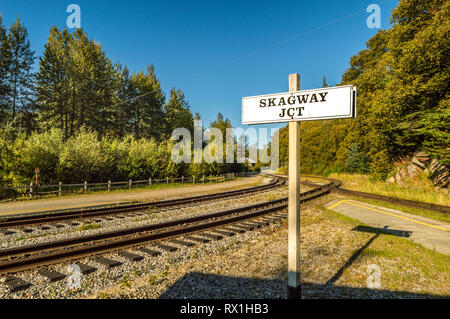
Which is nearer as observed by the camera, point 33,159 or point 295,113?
point 295,113

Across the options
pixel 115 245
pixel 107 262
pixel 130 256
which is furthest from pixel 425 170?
pixel 107 262

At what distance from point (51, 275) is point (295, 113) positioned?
5.70m

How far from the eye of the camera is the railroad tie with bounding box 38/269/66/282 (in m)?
4.94

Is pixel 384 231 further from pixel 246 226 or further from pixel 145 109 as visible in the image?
pixel 145 109

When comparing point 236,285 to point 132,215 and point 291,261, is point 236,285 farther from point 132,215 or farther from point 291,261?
point 132,215

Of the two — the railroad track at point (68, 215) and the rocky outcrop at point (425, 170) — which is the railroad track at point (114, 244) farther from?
the rocky outcrop at point (425, 170)

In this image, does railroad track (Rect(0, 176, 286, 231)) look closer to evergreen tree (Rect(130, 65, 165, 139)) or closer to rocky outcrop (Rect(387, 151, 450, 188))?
rocky outcrop (Rect(387, 151, 450, 188))

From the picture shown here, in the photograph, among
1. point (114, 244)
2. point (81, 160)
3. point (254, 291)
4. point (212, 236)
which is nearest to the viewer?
point (254, 291)

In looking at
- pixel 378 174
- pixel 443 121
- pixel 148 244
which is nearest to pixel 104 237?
pixel 148 244

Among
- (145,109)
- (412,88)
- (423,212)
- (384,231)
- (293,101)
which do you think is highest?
(145,109)

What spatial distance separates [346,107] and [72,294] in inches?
215

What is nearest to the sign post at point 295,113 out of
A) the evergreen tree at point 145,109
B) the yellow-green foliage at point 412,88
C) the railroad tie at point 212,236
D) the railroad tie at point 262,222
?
the railroad tie at point 212,236

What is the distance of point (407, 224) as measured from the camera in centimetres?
1000

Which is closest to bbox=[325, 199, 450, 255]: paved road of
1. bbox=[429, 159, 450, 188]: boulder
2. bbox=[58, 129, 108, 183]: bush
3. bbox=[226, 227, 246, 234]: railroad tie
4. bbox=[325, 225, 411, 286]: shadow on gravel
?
bbox=[325, 225, 411, 286]: shadow on gravel
